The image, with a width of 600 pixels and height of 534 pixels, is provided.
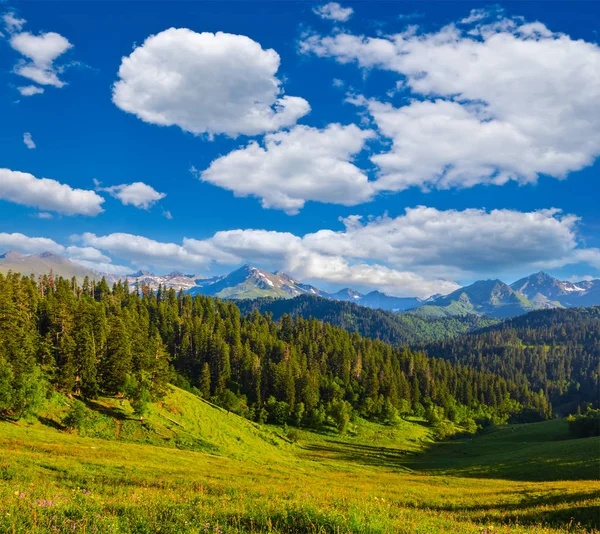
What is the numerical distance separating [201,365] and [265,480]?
117011 millimetres

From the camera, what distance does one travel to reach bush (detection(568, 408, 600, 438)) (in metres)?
103

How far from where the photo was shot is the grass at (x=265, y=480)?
34.2 feet

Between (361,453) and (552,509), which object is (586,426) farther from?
(552,509)

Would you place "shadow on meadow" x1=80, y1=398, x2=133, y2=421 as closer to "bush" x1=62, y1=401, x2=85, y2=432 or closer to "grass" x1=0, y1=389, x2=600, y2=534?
"grass" x1=0, y1=389, x2=600, y2=534

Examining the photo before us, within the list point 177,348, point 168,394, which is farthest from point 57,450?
point 177,348

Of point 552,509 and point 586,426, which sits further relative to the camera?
point 586,426

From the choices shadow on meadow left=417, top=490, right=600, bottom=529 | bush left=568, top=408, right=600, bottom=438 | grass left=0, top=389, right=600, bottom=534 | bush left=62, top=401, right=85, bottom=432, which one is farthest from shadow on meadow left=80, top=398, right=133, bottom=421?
bush left=568, top=408, right=600, bottom=438

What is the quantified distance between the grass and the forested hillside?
21.4ft

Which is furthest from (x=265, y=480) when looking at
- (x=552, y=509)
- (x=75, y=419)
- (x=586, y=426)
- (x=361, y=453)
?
(x=586, y=426)

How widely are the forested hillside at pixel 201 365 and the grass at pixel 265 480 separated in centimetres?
653

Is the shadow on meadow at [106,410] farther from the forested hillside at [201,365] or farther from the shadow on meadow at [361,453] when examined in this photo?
the shadow on meadow at [361,453]

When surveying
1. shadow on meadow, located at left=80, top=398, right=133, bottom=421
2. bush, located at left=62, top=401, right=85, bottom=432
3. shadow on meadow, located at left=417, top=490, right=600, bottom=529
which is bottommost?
shadow on meadow, located at left=80, top=398, right=133, bottom=421

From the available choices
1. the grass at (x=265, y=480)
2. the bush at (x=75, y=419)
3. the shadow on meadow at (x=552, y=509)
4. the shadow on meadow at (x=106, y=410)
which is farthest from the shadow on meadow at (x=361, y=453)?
the shadow on meadow at (x=552, y=509)

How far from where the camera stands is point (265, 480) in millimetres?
32844
